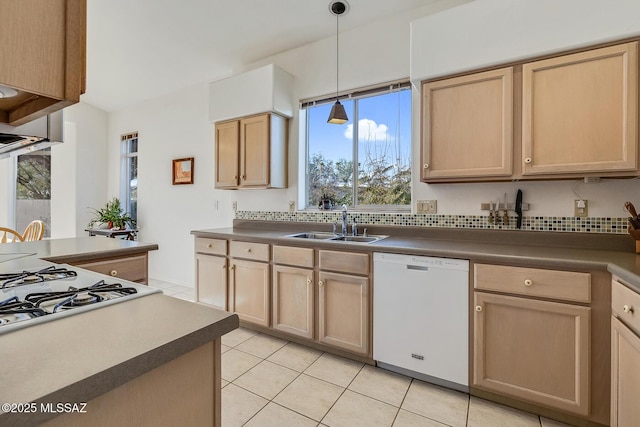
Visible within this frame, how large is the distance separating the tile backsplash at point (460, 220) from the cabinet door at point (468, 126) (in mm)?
420

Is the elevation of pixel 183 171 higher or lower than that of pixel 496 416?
higher

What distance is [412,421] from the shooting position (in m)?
1.68

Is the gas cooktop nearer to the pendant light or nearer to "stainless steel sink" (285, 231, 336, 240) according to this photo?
"stainless steel sink" (285, 231, 336, 240)

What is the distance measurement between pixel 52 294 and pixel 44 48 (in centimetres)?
74

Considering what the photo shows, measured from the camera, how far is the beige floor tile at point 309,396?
1768 millimetres

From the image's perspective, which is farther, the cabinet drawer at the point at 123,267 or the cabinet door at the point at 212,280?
the cabinet door at the point at 212,280

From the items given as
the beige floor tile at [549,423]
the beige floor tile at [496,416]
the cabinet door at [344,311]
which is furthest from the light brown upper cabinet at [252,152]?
the beige floor tile at [549,423]

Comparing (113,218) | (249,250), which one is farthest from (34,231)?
(249,250)

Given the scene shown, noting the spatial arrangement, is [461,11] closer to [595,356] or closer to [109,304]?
[595,356]

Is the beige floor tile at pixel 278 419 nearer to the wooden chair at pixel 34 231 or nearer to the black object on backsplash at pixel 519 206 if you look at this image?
the black object on backsplash at pixel 519 206

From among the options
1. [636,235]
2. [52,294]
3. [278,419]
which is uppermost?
[636,235]

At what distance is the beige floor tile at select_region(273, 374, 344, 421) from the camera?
1768mm

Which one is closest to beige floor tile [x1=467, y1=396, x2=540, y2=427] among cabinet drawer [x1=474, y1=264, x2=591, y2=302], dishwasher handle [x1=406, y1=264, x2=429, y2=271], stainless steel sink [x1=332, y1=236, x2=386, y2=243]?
cabinet drawer [x1=474, y1=264, x2=591, y2=302]

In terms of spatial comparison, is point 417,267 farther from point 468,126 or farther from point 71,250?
point 71,250
